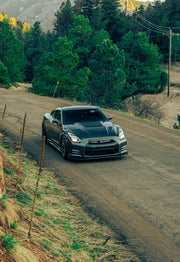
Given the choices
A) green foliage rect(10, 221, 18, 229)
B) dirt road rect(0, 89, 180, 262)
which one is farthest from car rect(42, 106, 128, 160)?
green foliage rect(10, 221, 18, 229)

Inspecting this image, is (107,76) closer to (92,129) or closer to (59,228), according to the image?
(92,129)

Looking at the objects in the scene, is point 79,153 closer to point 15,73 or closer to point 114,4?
point 15,73

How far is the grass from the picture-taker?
492 centimetres

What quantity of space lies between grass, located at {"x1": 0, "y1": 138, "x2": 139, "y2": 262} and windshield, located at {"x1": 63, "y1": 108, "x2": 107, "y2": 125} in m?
3.79

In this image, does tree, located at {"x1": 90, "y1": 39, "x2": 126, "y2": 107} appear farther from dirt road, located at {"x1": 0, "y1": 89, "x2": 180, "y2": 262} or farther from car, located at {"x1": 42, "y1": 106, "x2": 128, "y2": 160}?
car, located at {"x1": 42, "y1": 106, "x2": 128, "y2": 160}

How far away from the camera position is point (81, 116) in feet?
38.8

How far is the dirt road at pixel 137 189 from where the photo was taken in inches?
227

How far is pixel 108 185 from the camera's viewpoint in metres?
8.52

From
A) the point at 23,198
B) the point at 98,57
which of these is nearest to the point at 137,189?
the point at 23,198

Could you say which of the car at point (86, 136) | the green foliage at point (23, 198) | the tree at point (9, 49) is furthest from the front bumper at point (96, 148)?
the tree at point (9, 49)

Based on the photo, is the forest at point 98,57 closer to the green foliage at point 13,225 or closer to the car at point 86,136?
the car at point 86,136

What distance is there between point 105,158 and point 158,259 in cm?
Answer: 611

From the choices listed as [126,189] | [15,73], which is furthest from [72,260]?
[15,73]

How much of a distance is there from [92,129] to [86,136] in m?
0.44
